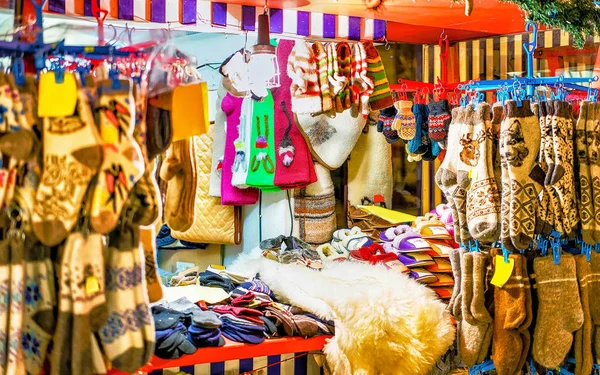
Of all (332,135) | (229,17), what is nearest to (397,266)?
(332,135)

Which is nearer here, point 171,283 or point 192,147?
point 192,147

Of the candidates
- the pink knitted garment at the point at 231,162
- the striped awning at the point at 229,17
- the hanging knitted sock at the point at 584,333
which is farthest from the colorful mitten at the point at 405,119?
the hanging knitted sock at the point at 584,333

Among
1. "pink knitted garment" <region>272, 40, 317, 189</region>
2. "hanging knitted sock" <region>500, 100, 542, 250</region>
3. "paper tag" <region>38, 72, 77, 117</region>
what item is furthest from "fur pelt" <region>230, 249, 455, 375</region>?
"paper tag" <region>38, 72, 77, 117</region>

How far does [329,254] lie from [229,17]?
1.48 m

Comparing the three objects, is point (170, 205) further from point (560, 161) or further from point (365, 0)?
point (365, 0)

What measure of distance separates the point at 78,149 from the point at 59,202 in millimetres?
132

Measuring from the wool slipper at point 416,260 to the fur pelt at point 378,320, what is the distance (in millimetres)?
283

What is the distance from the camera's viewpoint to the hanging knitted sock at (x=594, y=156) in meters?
2.99

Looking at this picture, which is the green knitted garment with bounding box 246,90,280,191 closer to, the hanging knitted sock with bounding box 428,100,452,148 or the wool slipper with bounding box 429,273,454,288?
the hanging knitted sock with bounding box 428,100,452,148

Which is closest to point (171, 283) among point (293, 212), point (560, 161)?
point (293, 212)

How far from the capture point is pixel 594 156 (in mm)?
2986

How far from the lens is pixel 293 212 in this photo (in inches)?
181

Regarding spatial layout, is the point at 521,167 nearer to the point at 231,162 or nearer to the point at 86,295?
the point at 86,295

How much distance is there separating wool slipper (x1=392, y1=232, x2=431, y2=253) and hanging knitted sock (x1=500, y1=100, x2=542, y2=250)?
1018 millimetres
